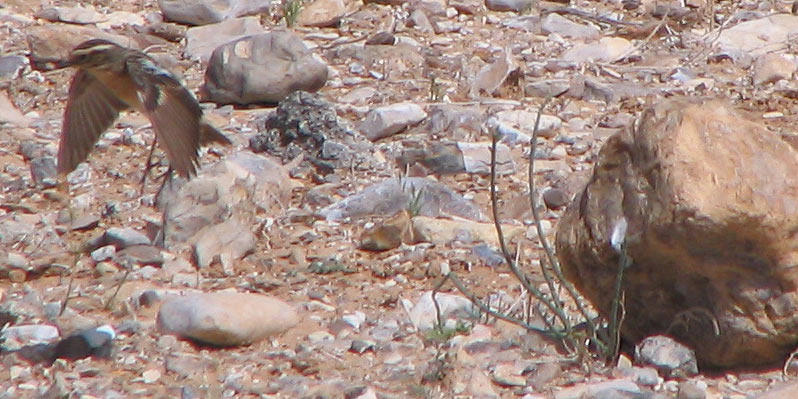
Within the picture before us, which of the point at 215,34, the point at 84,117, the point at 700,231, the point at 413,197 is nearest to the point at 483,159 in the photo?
the point at 413,197

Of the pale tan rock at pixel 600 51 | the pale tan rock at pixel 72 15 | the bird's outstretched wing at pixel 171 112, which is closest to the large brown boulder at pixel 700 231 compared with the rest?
the bird's outstretched wing at pixel 171 112

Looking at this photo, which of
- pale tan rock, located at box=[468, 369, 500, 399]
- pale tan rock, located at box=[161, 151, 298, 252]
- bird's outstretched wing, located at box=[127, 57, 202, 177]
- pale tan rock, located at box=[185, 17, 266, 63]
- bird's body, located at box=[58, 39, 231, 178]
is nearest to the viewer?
pale tan rock, located at box=[468, 369, 500, 399]

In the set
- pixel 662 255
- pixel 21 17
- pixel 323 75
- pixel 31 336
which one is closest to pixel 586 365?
pixel 662 255

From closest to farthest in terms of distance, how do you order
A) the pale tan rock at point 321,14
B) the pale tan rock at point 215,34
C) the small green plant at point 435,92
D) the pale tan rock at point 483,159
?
the pale tan rock at point 483,159, the small green plant at point 435,92, the pale tan rock at point 215,34, the pale tan rock at point 321,14

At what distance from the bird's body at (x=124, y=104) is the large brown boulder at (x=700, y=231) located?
77.4 inches

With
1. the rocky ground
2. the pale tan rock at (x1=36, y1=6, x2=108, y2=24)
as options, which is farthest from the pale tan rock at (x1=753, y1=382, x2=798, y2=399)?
the pale tan rock at (x1=36, y1=6, x2=108, y2=24)

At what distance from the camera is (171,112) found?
19.8 ft

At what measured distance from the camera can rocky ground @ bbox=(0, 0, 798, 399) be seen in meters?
4.55

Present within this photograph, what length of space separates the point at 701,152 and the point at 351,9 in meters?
5.33

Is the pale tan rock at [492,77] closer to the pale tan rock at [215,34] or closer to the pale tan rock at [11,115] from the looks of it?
the pale tan rock at [215,34]

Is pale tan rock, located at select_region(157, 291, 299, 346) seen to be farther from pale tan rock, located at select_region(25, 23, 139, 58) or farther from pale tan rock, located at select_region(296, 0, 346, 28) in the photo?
pale tan rock, located at select_region(296, 0, 346, 28)

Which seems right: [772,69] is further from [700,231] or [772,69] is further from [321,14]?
[700,231]

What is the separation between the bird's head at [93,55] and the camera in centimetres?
645

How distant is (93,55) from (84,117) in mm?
268
